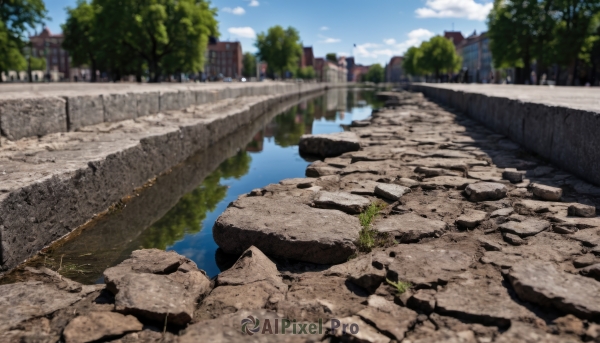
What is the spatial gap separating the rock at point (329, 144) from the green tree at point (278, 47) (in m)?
58.8

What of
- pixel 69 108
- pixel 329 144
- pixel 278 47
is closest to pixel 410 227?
pixel 329 144

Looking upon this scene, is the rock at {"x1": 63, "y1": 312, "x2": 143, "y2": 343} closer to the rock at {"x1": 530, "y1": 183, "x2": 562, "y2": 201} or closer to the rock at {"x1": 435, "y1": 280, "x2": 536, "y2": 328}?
the rock at {"x1": 435, "y1": 280, "x2": 536, "y2": 328}

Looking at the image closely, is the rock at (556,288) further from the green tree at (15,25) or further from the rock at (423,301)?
the green tree at (15,25)

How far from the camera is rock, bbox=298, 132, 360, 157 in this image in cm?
598

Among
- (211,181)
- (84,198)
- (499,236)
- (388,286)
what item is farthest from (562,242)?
(211,181)

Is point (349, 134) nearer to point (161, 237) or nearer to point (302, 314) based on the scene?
point (161, 237)

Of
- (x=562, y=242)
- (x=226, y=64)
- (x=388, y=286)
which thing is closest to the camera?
(x=388, y=286)

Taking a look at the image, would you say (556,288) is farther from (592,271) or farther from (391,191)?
(391,191)

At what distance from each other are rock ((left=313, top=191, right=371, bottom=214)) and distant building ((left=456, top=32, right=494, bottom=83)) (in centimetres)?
7502

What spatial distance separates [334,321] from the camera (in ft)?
A: 6.05

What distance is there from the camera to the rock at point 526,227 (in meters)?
2.67

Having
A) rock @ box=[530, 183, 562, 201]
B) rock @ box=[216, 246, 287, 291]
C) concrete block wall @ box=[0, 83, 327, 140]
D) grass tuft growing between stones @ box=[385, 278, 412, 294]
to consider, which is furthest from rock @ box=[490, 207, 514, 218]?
concrete block wall @ box=[0, 83, 327, 140]

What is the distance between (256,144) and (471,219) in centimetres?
673

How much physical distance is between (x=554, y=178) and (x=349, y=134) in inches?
124
